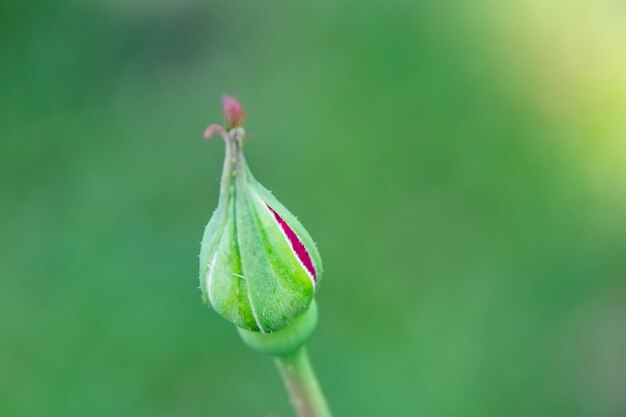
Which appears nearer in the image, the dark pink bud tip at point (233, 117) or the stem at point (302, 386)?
the dark pink bud tip at point (233, 117)

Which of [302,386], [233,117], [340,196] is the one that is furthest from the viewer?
[340,196]

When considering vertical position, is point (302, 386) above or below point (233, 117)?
below

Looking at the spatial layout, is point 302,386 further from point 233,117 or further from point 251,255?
point 233,117

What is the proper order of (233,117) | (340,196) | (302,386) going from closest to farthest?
(233,117), (302,386), (340,196)

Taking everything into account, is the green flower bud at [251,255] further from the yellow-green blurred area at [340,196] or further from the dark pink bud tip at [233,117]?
the yellow-green blurred area at [340,196]

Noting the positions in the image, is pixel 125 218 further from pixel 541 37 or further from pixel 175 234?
pixel 541 37

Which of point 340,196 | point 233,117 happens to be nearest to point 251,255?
point 233,117


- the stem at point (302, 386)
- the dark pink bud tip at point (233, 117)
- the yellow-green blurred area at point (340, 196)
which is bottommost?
the stem at point (302, 386)

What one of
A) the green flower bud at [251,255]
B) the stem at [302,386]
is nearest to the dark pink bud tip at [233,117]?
the green flower bud at [251,255]
